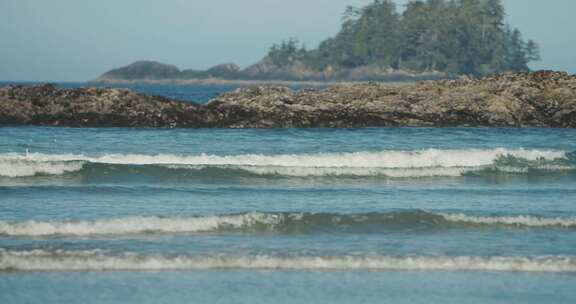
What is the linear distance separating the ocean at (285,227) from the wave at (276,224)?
30mm

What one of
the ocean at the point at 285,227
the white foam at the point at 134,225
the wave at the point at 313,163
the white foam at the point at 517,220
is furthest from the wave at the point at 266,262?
the wave at the point at 313,163

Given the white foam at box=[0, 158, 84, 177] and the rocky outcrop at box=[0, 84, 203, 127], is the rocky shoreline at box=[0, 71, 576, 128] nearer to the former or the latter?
the rocky outcrop at box=[0, 84, 203, 127]

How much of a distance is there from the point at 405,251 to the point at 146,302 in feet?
13.5

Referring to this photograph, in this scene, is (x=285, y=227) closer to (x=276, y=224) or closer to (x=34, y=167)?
(x=276, y=224)

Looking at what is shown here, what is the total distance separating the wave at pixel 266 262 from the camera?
13.3 m

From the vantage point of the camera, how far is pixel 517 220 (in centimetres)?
1639

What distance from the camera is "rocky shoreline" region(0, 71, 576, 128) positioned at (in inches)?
1361

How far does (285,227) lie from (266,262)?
2.43 meters

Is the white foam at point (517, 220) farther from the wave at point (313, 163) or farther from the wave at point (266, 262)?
the wave at point (313, 163)

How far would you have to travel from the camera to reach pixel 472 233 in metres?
15.8

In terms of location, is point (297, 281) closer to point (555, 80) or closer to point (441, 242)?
point (441, 242)

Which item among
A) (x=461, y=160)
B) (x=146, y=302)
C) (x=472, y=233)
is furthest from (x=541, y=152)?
(x=146, y=302)

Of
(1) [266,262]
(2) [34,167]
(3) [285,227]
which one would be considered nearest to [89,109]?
(2) [34,167]

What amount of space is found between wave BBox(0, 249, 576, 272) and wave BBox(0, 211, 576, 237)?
60.0 inches
